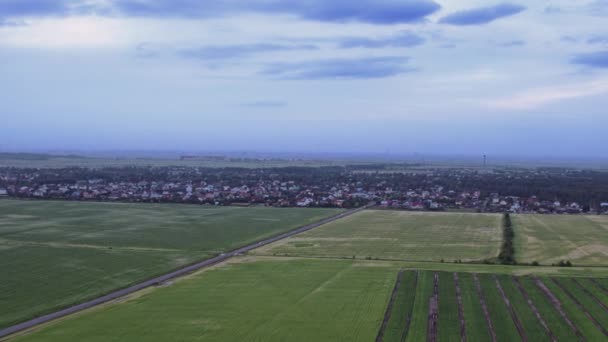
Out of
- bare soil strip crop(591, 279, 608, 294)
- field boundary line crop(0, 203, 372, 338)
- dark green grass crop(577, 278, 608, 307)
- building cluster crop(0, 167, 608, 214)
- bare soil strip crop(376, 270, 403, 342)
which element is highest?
building cluster crop(0, 167, 608, 214)

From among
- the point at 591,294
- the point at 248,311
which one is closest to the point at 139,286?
the point at 248,311

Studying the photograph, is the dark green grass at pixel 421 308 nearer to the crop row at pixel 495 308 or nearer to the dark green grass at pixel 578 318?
the crop row at pixel 495 308

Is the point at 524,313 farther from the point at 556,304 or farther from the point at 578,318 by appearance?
the point at 556,304

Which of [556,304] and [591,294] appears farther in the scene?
[591,294]

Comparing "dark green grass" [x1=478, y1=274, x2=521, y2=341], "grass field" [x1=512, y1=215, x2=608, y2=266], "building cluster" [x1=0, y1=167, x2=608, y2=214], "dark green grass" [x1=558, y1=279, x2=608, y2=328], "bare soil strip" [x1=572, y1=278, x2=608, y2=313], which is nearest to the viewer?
"dark green grass" [x1=478, y1=274, x2=521, y2=341]

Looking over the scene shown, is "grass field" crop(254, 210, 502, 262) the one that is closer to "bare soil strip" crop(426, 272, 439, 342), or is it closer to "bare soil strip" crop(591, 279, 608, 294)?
"bare soil strip" crop(591, 279, 608, 294)

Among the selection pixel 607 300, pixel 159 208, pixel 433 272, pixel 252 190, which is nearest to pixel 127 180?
pixel 252 190

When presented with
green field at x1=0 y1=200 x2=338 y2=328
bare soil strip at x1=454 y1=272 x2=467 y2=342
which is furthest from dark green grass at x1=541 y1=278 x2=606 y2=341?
green field at x1=0 y1=200 x2=338 y2=328
